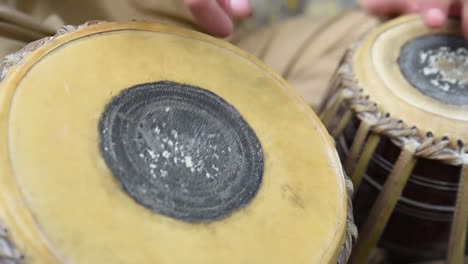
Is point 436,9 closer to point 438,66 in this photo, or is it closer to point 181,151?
point 438,66

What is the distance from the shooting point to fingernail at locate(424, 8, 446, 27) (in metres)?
1.22

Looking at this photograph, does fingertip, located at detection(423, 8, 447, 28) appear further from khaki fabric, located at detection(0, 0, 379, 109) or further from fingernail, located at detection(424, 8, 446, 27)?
khaki fabric, located at detection(0, 0, 379, 109)

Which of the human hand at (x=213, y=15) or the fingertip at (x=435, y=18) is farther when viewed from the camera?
the fingertip at (x=435, y=18)

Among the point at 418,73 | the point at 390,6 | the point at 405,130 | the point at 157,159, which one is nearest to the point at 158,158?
the point at 157,159

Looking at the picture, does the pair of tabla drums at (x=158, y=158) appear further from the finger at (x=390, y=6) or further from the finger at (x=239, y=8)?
the finger at (x=390, y=6)

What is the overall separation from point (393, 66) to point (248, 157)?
16.1 inches

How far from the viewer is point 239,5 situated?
126 centimetres

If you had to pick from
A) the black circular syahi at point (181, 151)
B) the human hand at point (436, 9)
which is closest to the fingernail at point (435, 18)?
the human hand at point (436, 9)

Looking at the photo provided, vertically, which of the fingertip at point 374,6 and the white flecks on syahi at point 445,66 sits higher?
the fingertip at point 374,6

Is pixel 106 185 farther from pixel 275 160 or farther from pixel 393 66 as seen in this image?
pixel 393 66

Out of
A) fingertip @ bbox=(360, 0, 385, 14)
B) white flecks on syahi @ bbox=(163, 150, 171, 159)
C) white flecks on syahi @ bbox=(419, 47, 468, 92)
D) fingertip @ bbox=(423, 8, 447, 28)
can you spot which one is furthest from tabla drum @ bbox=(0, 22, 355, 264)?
fingertip @ bbox=(360, 0, 385, 14)

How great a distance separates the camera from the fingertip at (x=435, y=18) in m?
1.23

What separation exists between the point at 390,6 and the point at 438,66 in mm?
306

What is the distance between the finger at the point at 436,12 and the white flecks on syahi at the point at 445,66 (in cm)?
6
